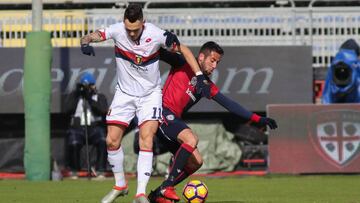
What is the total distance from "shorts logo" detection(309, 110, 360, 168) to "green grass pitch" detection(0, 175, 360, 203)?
18.4 inches

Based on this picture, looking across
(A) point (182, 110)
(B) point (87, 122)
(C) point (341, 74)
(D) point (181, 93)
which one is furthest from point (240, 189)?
(C) point (341, 74)

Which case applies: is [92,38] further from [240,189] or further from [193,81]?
[240,189]

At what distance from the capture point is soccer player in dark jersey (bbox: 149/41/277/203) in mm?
11156

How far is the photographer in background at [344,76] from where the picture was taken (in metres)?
20.0

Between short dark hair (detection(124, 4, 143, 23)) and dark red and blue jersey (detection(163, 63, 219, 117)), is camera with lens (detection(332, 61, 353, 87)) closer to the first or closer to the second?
dark red and blue jersey (detection(163, 63, 219, 117))

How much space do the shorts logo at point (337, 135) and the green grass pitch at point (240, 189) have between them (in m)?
0.47

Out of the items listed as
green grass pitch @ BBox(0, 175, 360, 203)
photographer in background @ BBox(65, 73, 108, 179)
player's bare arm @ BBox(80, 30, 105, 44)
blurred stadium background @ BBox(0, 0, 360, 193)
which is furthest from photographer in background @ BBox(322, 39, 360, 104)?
player's bare arm @ BBox(80, 30, 105, 44)

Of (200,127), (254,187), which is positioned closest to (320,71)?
(200,127)

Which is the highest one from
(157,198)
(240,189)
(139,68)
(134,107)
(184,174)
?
(139,68)

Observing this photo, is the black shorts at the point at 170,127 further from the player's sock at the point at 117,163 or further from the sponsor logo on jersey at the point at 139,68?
the sponsor logo on jersey at the point at 139,68

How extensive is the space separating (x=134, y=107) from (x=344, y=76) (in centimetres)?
970

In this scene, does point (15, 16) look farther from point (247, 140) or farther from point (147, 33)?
point (147, 33)

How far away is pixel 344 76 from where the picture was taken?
20.2 metres

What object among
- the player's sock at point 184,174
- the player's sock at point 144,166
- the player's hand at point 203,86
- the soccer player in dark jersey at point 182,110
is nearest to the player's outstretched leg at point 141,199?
the player's sock at point 144,166
